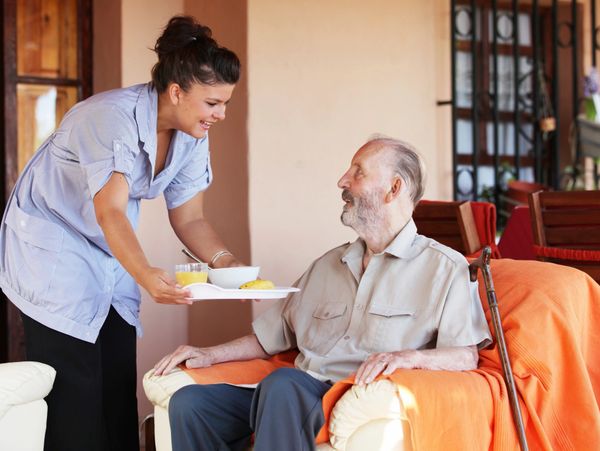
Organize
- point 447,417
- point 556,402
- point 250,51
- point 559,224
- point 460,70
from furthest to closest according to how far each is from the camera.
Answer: point 460,70 < point 250,51 < point 559,224 < point 556,402 < point 447,417

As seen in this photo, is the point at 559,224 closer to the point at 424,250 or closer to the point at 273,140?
the point at 424,250

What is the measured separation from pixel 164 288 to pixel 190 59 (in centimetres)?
65

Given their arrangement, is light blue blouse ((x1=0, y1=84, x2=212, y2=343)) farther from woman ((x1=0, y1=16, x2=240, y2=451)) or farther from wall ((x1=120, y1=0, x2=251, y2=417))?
wall ((x1=120, y1=0, x2=251, y2=417))

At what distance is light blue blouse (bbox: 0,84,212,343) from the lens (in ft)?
7.92

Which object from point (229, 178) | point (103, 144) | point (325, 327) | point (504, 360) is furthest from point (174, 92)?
point (229, 178)

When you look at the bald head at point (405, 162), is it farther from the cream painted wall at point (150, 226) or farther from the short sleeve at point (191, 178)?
the cream painted wall at point (150, 226)

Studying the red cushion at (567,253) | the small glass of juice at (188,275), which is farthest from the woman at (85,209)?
the red cushion at (567,253)

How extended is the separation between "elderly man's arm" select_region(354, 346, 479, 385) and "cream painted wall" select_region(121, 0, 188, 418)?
1.99 metres

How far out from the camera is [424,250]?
8.34 feet

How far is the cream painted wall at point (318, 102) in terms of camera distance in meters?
3.81

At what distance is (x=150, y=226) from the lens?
13.5 ft

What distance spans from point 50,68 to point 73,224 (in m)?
1.95

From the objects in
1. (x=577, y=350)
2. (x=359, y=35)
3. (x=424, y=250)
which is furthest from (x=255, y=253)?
(x=577, y=350)

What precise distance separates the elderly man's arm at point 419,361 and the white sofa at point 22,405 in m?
0.81
